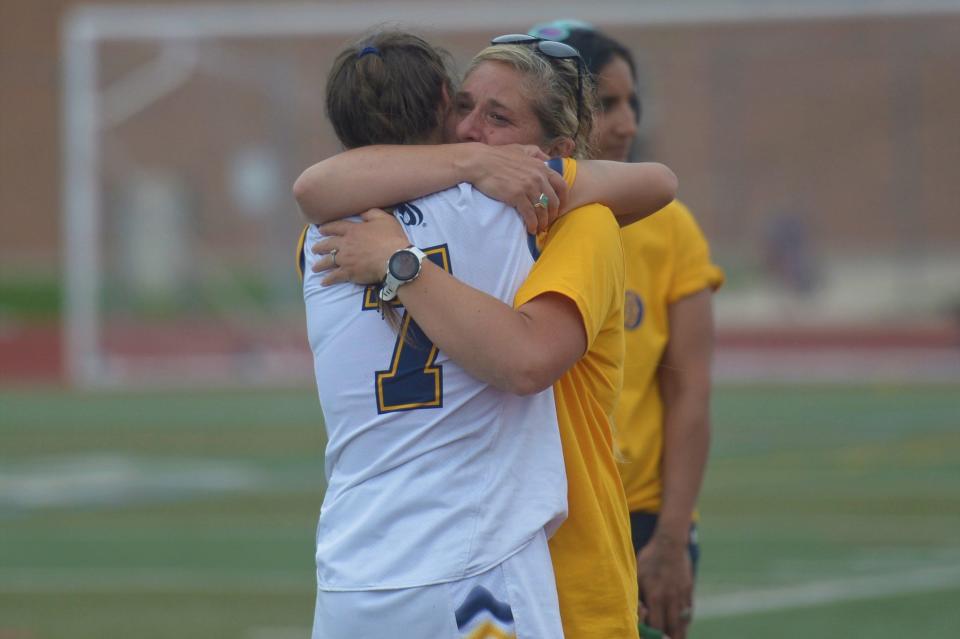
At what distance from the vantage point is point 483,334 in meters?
2.37

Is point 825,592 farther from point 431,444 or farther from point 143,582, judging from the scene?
point 431,444

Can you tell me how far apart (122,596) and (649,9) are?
16435mm

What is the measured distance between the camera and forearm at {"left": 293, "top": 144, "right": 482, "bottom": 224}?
8.14ft

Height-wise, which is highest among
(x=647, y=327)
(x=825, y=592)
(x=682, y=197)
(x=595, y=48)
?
(x=595, y=48)

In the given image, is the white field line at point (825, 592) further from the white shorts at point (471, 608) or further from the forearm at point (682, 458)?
the white shorts at point (471, 608)

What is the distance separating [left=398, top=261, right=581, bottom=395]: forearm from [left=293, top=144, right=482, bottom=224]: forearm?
6.2 inches

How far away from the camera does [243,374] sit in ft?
73.6

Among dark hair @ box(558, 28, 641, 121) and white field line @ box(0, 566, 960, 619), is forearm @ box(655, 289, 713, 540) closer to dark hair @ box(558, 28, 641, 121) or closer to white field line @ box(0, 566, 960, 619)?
dark hair @ box(558, 28, 641, 121)

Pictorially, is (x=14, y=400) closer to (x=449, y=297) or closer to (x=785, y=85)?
(x=785, y=85)

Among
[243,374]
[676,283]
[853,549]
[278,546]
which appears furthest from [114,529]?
[243,374]

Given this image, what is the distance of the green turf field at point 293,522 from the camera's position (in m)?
7.13

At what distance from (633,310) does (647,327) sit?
57mm

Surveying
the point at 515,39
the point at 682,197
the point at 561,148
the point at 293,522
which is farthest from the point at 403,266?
the point at 682,197

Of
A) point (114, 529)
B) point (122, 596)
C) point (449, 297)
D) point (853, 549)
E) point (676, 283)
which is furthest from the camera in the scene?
point (114, 529)
